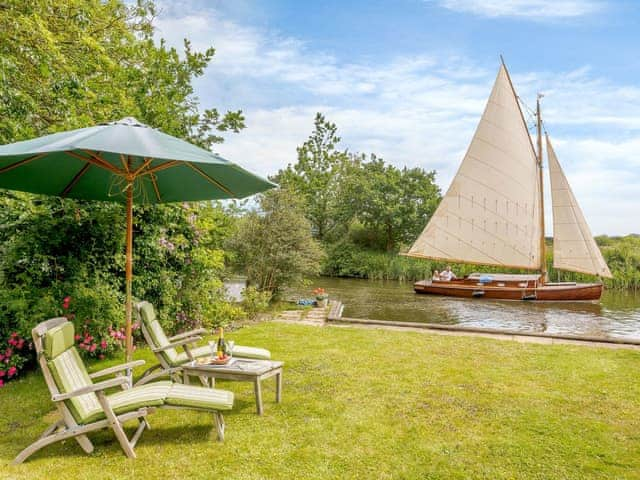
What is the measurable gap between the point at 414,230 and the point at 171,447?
31767 millimetres

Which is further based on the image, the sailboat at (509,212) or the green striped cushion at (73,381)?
the sailboat at (509,212)

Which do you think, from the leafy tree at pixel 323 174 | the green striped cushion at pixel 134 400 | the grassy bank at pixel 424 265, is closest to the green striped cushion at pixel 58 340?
the green striped cushion at pixel 134 400

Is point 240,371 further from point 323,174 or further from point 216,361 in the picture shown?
point 323,174

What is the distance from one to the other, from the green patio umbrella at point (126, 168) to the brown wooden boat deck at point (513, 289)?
1697 centimetres

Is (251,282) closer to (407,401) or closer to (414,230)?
(407,401)

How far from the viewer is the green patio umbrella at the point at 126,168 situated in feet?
11.3

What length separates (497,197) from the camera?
1800cm

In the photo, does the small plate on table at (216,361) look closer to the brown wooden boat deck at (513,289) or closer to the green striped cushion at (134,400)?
the green striped cushion at (134,400)

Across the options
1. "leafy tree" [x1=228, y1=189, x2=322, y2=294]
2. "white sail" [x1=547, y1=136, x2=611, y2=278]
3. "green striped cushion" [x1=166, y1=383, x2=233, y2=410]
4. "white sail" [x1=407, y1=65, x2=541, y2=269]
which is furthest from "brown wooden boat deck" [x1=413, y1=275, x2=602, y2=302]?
"green striped cushion" [x1=166, y1=383, x2=233, y2=410]

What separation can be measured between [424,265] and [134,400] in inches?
996

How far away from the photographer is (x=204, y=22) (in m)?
11.8

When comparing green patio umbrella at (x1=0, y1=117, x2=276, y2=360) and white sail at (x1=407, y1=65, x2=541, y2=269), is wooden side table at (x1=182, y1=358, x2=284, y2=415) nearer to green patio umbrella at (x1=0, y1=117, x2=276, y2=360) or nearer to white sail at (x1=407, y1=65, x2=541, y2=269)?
green patio umbrella at (x1=0, y1=117, x2=276, y2=360)

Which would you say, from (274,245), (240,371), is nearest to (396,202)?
(274,245)

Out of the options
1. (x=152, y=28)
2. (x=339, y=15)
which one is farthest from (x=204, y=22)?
(x=339, y=15)
